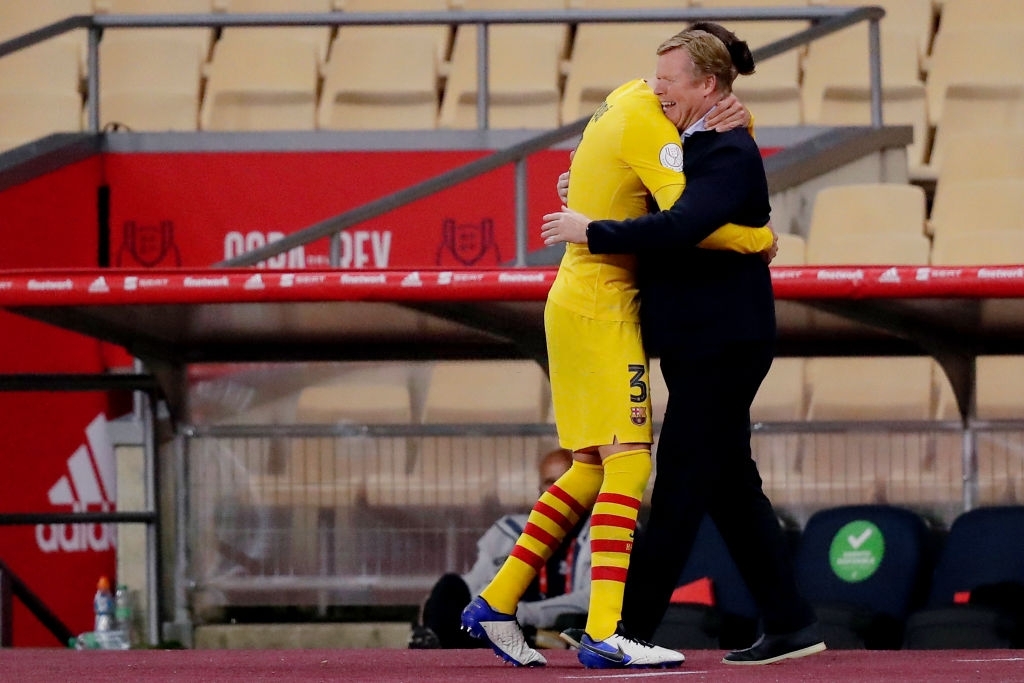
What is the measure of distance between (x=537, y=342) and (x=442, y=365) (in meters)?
0.40

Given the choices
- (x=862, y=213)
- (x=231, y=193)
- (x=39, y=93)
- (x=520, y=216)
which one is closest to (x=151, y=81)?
(x=39, y=93)

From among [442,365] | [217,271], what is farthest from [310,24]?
[217,271]

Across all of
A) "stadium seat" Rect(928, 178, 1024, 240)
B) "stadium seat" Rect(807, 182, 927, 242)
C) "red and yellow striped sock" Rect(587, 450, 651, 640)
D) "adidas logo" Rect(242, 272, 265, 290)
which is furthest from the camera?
"stadium seat" Rect(928, 178, 1024, 240)

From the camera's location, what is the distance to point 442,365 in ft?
22.9

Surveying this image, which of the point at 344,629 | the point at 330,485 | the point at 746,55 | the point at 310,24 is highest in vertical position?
the point at 310,24

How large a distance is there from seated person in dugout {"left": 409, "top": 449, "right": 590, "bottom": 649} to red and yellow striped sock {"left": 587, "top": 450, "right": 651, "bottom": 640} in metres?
2.04

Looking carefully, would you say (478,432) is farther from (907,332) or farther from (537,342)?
(907,332)

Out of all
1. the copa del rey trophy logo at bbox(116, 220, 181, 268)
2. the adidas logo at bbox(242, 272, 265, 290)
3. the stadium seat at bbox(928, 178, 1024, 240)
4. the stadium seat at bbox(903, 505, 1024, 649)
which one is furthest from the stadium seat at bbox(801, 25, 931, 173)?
the adidas logo at bbox(242, 272, 265, 290)

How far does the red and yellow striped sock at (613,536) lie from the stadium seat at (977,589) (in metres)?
1.98

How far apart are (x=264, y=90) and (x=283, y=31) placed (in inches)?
23.7

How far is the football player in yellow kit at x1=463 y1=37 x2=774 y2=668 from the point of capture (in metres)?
4.04

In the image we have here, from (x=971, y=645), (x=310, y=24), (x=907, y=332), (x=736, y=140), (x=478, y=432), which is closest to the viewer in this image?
(x=736, y=140)

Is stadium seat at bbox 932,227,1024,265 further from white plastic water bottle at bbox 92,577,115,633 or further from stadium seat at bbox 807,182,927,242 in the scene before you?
white plastic water bottle at bbox 92,577,115,633

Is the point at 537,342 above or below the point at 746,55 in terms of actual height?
below
